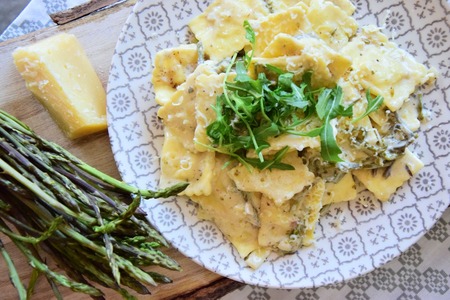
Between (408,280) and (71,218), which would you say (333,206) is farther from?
(71,218)

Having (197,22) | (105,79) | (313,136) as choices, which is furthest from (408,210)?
(105,79)

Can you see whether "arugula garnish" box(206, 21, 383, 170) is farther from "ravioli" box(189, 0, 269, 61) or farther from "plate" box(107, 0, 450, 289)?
"plate" box(107, 0, 450, 289)

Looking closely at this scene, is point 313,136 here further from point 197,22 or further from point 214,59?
point 197,22

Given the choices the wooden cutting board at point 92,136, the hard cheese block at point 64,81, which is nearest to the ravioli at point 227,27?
the wooden cutting board at point 92,136

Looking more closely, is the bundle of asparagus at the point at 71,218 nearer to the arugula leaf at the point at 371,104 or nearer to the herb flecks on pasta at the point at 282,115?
the herb flecks on pasta at the point at 282,115

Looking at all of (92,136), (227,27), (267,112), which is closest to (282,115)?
(267,112)
